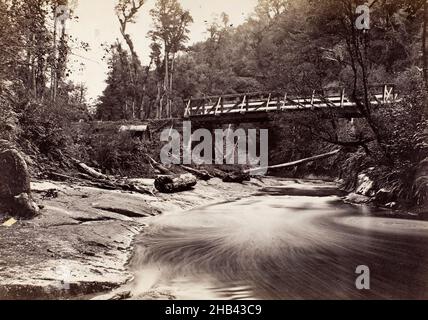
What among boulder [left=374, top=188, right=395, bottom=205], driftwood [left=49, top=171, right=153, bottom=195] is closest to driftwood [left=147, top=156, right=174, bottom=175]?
driftwood [left=49, top=171, right=153, bottom=195]

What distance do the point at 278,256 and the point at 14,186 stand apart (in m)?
4.73

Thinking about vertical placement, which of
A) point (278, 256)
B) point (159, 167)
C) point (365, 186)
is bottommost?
point (278, 256)

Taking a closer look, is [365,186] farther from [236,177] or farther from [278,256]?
[278,256]

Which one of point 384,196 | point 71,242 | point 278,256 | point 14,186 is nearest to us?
point 71,242

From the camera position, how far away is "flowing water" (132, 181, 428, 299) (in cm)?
481

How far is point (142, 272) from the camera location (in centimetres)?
556

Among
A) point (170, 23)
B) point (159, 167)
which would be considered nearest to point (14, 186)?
point (159, 167)

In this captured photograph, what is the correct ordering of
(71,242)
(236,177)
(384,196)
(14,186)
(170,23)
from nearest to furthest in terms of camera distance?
(71,242) < (14,186) < (384,196) < (236,177) < (170,23)

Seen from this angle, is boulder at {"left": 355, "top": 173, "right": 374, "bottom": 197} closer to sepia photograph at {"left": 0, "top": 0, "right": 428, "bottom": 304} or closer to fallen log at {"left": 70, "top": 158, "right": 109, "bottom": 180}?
sepia photograph at {"left": 0, "top": 0, "right": 428, "bottom": 304}

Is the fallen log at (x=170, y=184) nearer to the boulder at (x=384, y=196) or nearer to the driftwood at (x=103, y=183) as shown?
the driftwood at (x=103, y=183)

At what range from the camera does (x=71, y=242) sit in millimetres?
6203

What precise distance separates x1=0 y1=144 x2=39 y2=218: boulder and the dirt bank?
236 millimetres

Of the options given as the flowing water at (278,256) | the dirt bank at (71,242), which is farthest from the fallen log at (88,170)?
the flowing water at (278,256)
